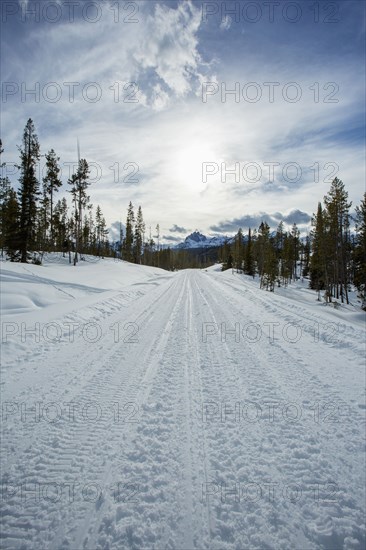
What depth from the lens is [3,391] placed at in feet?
13.5

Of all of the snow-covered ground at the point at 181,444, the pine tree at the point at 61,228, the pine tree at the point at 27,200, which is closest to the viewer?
the snow-covered ground at the point at 181,444

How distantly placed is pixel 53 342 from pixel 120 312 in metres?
3.79

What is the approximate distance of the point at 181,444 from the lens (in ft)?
9.77

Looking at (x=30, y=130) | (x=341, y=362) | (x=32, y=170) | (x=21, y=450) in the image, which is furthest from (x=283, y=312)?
(x=30, y=130)

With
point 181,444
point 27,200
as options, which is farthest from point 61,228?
point 181,444

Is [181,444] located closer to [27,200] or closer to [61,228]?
[27,200]

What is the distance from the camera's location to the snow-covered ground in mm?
2090

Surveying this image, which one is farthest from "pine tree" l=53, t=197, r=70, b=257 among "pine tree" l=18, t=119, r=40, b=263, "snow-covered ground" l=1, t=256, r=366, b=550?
"snow-covered ground" l=1, t=256, r=366, b=550

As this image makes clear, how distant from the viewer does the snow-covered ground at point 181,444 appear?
6.86 ft

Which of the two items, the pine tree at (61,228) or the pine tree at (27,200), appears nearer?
the pine tree at (27,200)

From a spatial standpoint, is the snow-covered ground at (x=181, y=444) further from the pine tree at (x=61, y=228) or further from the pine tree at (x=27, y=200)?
the pine tree at (x=61, y=228)

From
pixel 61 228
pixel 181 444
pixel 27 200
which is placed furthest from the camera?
pixel 61 228

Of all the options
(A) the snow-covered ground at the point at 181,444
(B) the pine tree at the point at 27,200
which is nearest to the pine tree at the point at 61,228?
(B) the pine tree at the point at 27,200

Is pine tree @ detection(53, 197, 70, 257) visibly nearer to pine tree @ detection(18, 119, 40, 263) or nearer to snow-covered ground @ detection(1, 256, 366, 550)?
pine tree @ detection(18, 119, 40, 263)
